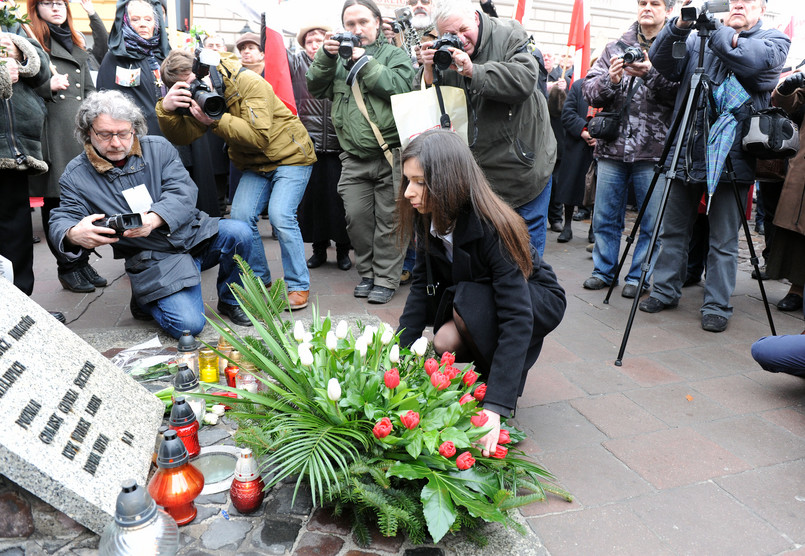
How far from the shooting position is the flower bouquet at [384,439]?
188 centimetres

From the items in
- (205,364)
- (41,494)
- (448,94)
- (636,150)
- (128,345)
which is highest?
(448,94)

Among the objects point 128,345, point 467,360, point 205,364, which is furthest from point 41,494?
point 128,345

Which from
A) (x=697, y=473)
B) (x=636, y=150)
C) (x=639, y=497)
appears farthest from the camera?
(x=636, y=150)

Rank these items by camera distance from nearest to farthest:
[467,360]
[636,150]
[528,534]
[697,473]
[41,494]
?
[41,494] < [528,534] < [697,473] < [467,360] < [636,150]

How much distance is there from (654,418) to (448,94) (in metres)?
2.15

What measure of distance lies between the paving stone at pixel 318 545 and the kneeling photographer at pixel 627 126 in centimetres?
287

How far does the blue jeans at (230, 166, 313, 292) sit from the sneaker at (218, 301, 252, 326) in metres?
0.33

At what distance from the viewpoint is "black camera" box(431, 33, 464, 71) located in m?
3.40

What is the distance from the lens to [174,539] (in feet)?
5.22

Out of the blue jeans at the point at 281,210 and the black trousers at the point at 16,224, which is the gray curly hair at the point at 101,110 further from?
the blue jeans at the point at 281,210

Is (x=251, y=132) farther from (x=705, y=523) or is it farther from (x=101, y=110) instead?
(x=705, y=523)

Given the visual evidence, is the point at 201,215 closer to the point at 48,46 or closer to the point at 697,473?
the point at 48,46

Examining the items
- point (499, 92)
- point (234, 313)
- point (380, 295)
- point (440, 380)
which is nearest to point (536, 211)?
point (499, 92)

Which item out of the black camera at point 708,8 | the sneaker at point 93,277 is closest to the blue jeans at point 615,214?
the black camera at point 708,8
